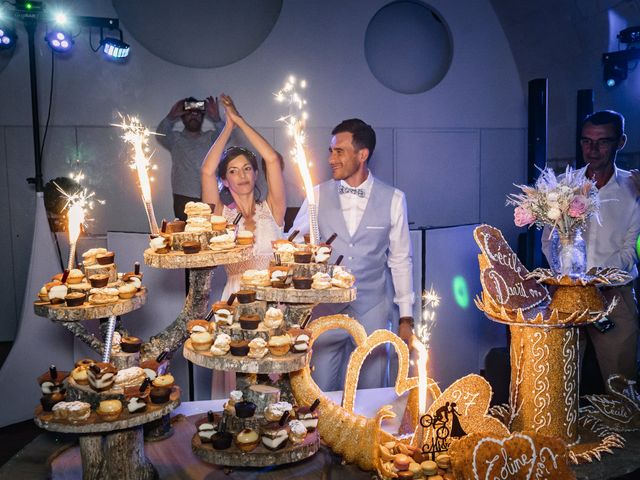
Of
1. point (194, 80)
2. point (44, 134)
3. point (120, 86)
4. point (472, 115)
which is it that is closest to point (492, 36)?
point (472, 115)

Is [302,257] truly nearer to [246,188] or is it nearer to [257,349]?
[257,349]

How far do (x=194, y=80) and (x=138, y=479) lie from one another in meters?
4.81

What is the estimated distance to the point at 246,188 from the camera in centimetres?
347

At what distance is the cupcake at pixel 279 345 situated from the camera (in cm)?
211

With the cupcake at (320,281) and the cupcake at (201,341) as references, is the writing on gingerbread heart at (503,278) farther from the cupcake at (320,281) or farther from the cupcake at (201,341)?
the cupcake at (201,341)

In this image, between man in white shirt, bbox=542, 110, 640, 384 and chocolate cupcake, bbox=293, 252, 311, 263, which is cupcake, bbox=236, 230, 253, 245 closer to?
chocolate cupcake, bbox=293, 252, 311, 263

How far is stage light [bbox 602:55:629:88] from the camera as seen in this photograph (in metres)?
5.77

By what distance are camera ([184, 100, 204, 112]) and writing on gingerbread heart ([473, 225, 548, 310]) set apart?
3.88 meters

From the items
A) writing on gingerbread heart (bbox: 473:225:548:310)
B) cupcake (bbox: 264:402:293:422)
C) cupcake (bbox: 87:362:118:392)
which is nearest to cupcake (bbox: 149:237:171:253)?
cupcake (bbox: 87:362:118:392)

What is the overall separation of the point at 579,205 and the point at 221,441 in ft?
5.48

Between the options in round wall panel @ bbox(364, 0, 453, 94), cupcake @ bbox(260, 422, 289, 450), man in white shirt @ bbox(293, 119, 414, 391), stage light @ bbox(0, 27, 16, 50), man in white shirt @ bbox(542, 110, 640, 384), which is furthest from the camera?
round wall panel @ bbox(364, 0, 453, 94)

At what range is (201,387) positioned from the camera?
428cm

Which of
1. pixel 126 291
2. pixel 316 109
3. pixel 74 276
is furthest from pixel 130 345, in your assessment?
pixel 316 109

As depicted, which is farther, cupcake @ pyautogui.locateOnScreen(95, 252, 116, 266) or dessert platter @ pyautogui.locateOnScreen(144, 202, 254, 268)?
cupcake @ pyautogui.locateOnScreen(95, 252, 116, 266)
